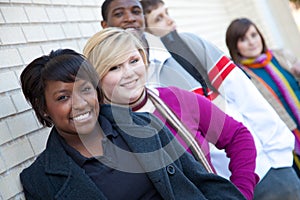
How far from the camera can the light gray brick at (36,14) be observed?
2919 millimetres

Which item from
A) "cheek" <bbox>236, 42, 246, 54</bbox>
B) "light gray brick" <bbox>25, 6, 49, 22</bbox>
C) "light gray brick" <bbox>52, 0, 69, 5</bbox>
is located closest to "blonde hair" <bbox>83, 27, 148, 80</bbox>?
"light gray brick" <bbox>25, 6, 49, 22</bbox>

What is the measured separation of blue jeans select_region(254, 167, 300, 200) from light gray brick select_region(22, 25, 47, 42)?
1472 millimetres

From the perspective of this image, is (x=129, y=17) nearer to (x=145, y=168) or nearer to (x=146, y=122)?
(x=146, y=122)

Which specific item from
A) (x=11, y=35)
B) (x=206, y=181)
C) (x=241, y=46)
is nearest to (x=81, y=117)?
(x=206, y=181)

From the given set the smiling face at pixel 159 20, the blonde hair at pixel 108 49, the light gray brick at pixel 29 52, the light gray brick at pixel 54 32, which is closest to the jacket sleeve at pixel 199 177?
the blonde hair at pixel 108 49

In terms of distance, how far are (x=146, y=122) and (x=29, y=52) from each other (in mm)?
860

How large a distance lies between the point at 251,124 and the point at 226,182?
898 mm

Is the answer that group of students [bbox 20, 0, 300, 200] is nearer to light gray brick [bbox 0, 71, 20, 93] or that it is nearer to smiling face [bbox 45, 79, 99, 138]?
smiling face [bbox 45, 79, 99, 138]

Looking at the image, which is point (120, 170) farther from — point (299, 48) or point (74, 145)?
point (299, 48)

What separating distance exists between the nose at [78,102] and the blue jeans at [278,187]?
1.21 m

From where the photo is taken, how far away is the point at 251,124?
3146 mm

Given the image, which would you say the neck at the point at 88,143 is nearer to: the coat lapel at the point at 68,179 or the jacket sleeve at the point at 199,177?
the coat lapel at the point at 68,179

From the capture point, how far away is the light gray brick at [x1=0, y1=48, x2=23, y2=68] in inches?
99.6

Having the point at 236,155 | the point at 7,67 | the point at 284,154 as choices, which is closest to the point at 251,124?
the point at 284,154
